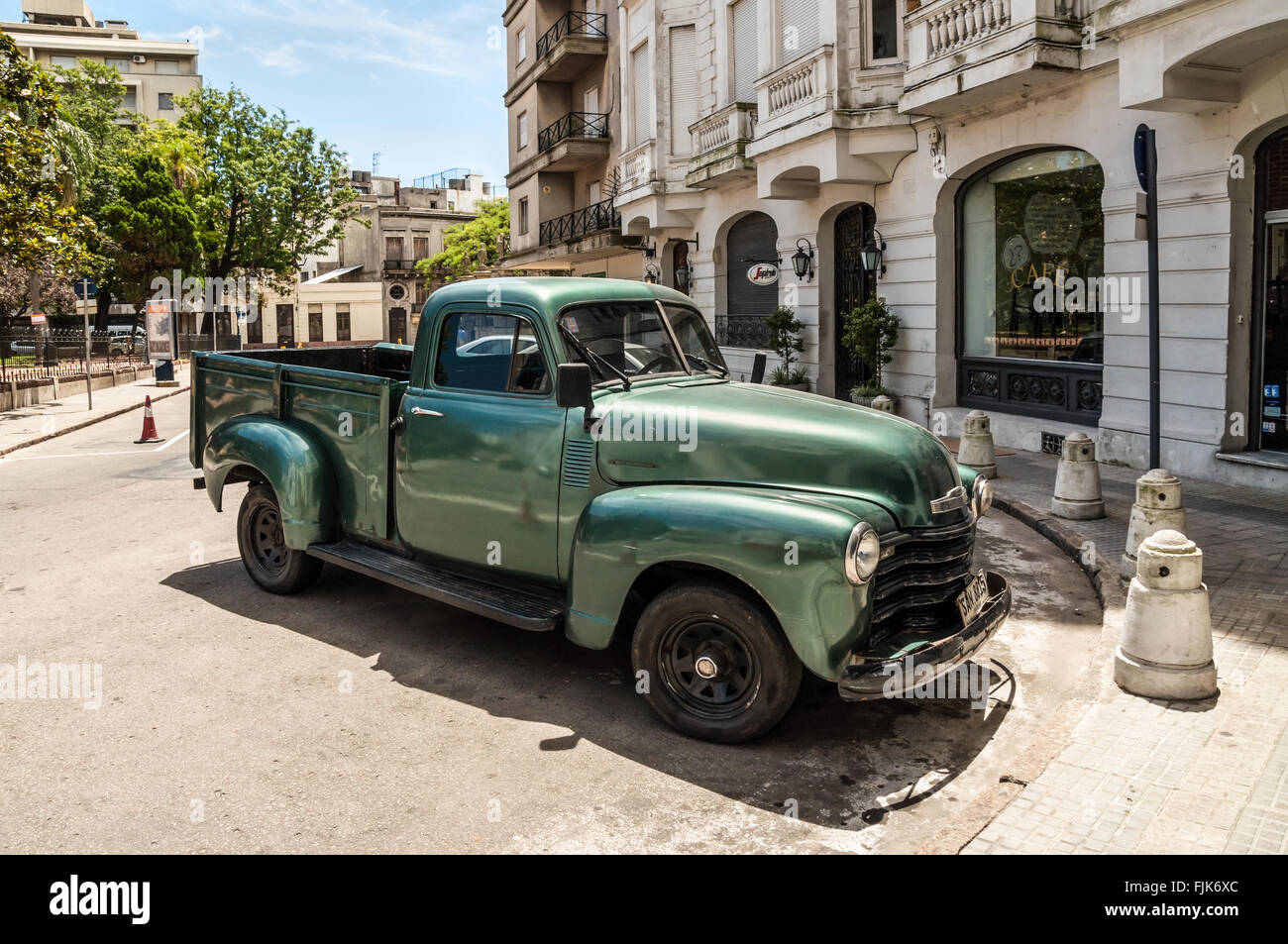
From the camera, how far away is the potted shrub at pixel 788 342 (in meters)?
19.3

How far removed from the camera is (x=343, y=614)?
7176mm

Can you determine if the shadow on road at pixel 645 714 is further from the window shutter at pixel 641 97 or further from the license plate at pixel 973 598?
the window shutter at pixel 641 97

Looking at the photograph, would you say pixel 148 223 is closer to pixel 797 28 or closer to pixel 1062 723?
pixel 797 28

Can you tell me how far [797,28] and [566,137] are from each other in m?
14.4

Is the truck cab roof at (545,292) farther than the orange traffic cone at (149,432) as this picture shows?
No

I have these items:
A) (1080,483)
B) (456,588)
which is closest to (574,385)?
(456,588)

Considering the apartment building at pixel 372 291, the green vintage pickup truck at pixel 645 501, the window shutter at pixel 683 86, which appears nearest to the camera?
the green vintage pickup truck at pixel 645 501

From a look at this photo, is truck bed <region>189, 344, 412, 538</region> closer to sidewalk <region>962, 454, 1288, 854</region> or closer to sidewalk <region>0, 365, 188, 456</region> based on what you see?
sidewalk <region>962, 454, 1288, 854</region>

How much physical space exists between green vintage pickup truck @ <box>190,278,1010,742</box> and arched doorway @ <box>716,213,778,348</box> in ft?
50.5

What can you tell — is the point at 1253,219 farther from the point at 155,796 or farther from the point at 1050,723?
the point at 155,796

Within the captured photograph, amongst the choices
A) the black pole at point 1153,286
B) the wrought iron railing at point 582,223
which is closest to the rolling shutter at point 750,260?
the wrought iron railing at point 582,223

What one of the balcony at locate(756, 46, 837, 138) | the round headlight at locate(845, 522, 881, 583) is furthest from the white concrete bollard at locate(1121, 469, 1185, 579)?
the balcony at locate(756, 46, 837, 138)

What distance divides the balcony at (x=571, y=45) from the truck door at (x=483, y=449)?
2750 centimetres
